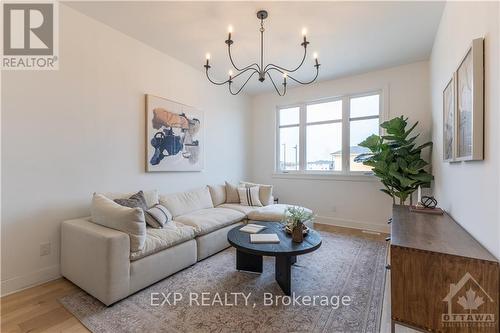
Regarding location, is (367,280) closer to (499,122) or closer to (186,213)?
(499,122)

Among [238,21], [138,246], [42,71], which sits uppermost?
[238,21]

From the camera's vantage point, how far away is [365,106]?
4.25m

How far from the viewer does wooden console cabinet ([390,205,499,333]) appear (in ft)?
3.74

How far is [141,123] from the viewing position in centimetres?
320

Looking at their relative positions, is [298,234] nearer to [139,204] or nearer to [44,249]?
[139,204]

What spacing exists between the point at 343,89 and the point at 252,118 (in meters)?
2.13

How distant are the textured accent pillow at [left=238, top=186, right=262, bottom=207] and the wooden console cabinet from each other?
105 inches

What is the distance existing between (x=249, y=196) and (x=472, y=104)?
3.11m

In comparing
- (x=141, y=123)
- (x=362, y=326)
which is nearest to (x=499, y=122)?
(x=362, y=326)

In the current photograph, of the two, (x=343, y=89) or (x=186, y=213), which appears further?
(x=343, y=89)

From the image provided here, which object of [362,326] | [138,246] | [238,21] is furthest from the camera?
[238,21]

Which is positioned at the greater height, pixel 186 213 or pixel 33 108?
pixel 33 108

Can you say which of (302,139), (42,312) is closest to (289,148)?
(302,139)

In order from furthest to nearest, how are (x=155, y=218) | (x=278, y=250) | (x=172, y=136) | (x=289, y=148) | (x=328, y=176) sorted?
(x=289, y=148) < (x=328, y=176) < (x=172, y=136) < (x=155, y=218) < (x=278, y=250)
